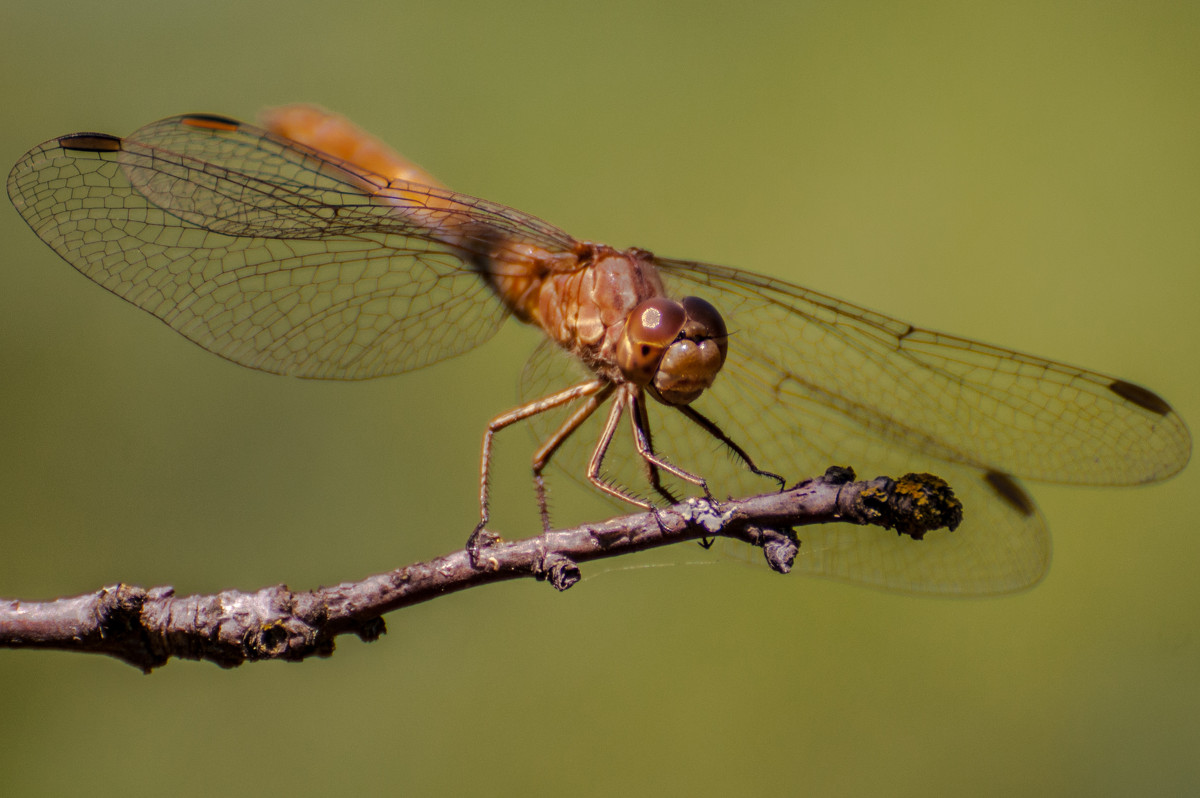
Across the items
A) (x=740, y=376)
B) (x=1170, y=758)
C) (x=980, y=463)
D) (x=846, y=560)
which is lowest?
(x=1170, y=758)

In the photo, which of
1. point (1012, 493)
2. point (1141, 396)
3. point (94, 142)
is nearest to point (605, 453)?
point (1012, 493)

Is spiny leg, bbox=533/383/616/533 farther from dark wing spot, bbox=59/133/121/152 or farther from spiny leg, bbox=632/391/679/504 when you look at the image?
dark wing spot, bbox=59/133/121/152

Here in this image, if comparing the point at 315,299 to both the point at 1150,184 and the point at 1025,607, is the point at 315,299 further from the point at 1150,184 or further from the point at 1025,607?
the point at 1150,184

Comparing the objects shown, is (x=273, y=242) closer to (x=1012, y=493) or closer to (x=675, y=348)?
(x=675, y=348)

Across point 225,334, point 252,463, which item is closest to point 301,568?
point 252,463

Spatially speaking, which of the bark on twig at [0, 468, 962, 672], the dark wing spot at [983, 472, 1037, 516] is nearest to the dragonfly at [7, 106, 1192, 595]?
the dark wing spot at [983, 472, 1037, 516]

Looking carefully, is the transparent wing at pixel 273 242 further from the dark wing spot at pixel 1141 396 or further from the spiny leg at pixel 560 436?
the dark wing spot at pixel 1141 396

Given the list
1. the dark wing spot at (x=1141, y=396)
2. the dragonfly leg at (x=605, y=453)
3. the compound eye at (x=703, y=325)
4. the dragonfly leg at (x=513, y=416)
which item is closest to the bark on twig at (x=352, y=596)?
the dragonfly leg at (x=605, y=453)
